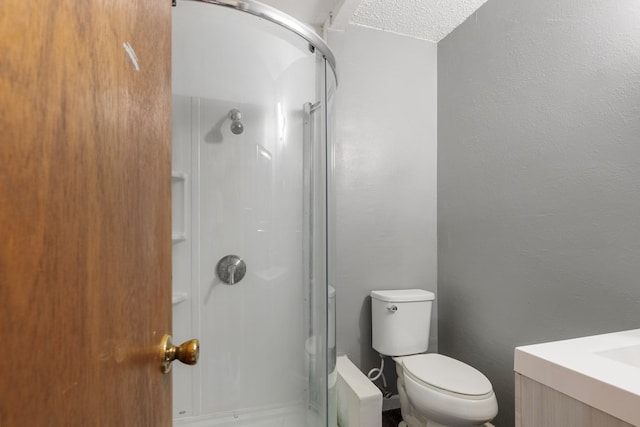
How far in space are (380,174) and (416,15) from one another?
96cm

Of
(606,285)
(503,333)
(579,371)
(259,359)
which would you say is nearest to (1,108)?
(579,371)

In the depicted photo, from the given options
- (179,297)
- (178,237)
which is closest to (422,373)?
(179,297)

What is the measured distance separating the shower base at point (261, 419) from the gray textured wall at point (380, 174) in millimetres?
594

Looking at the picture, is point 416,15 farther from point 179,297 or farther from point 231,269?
point 179,297

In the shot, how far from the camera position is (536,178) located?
144 centimetres

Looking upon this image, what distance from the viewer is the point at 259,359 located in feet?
4.19

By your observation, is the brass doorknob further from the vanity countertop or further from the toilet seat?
the toilet seat

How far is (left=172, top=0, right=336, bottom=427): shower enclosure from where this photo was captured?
1.17 metres

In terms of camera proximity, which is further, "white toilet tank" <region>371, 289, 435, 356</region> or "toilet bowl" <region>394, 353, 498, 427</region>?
"white toilet tank" <region>371, 289, 435, 356</region>

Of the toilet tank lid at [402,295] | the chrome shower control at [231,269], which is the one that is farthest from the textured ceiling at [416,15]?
the toilet tank lid at [402,295]

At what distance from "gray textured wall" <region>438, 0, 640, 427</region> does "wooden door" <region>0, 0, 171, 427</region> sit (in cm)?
152

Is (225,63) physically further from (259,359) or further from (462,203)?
(462,203)

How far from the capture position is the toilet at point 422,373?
1.23 m

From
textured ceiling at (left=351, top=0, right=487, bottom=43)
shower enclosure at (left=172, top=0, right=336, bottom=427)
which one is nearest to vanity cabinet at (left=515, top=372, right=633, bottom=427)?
shower enclosure at (left=172, top=0, right=336, bottom=427)
